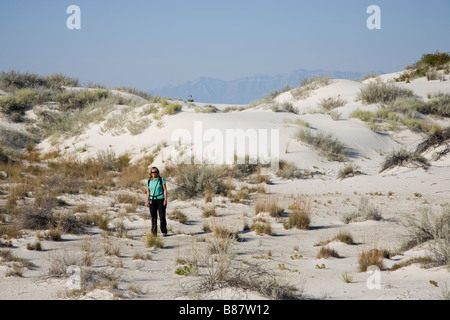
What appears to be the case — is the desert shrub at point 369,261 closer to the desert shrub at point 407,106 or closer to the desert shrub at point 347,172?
the desert shrub at point 347,172

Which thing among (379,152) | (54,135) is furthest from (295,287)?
(54,135)

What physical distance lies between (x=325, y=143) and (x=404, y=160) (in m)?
4.00

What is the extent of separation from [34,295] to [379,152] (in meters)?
17.7

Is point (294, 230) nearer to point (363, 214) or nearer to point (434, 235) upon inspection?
point (363, 214)

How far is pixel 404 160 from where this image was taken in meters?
15.8

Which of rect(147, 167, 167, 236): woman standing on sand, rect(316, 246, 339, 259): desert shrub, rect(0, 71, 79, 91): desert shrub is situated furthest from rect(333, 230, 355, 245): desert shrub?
rect(0, 71, 79, 91): desert shrub

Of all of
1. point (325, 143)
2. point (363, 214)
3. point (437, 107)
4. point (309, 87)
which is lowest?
point (363, 214)

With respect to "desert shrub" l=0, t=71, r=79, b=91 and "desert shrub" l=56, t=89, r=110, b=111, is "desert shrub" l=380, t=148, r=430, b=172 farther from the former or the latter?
"desert shrub" l=0, t=71, r=79, b=91

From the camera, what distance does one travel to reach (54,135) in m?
25.5

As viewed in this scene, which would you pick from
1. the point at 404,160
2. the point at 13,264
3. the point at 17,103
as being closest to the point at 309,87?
the point at 404,160

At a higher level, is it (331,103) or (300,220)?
(331,103)

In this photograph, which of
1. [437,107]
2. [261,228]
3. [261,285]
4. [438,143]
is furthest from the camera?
[437,107]

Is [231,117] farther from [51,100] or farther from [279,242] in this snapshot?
[51,100]

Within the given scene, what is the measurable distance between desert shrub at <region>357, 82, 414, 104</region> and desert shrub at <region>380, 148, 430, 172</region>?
11.9m
